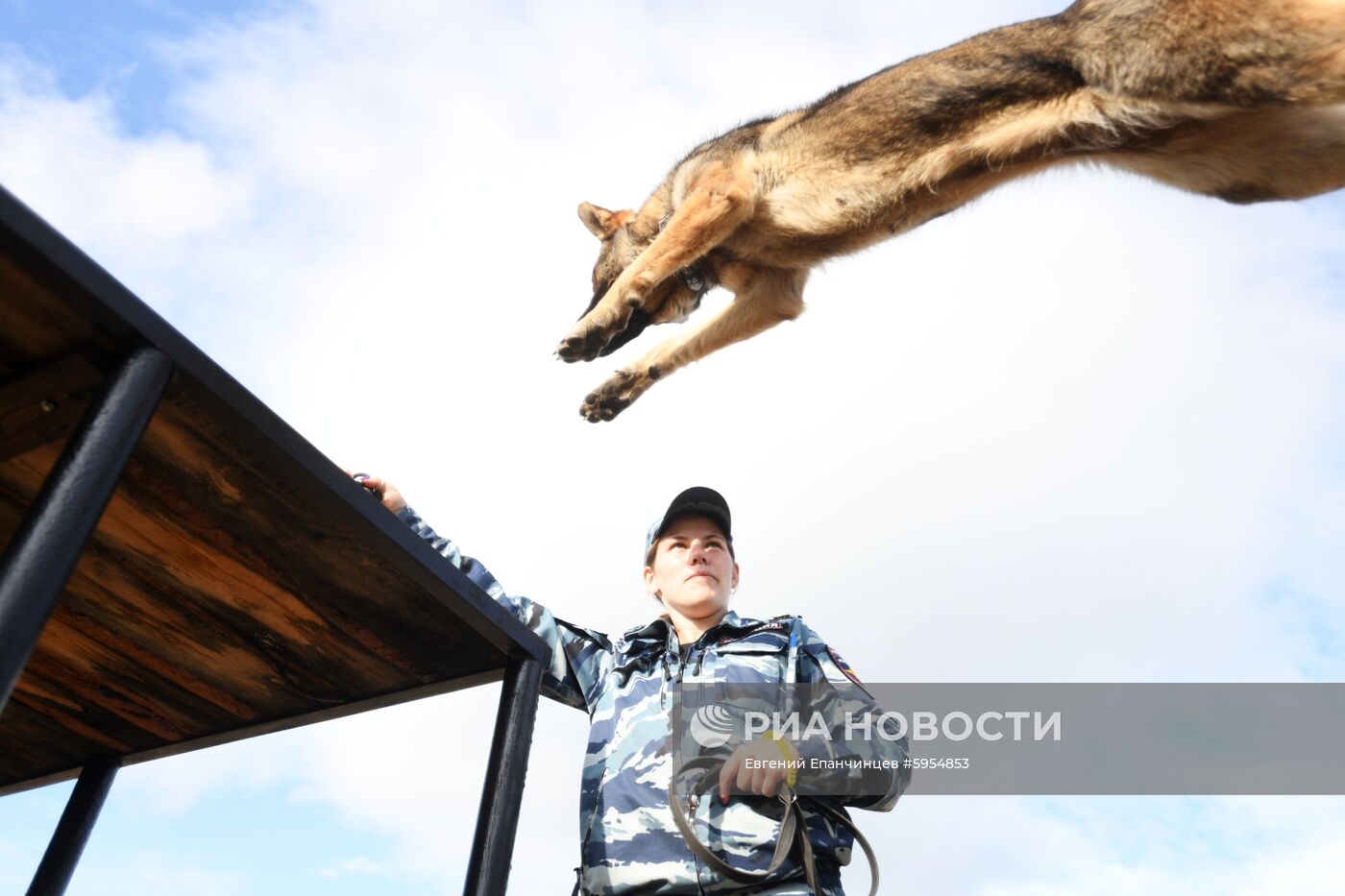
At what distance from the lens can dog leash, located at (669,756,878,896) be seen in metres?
2.84

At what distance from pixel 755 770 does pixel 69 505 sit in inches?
78.6

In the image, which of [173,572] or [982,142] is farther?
[982,142]

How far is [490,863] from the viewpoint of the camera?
8.70 ft

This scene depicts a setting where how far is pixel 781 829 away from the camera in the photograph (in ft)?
9.55

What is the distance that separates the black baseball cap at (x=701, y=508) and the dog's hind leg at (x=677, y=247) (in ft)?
8.13

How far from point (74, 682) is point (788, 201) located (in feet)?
17.2

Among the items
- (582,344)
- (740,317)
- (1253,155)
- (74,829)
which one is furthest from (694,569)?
(1253,155)

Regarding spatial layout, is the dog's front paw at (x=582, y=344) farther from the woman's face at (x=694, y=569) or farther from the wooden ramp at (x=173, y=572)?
the wooden ramp at (x=173, y=572)

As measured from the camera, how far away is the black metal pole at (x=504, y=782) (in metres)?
2.65

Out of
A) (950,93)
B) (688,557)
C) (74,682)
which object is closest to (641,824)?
(688,557)

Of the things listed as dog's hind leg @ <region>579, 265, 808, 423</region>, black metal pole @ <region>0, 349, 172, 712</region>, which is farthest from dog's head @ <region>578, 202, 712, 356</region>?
black metal pole @ <region>0, 349, 172, 712</region>

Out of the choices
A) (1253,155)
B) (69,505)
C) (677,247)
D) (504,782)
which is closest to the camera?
(69,505)

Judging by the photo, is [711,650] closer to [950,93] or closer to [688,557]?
[688,557]

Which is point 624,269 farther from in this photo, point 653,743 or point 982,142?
point 653,743
